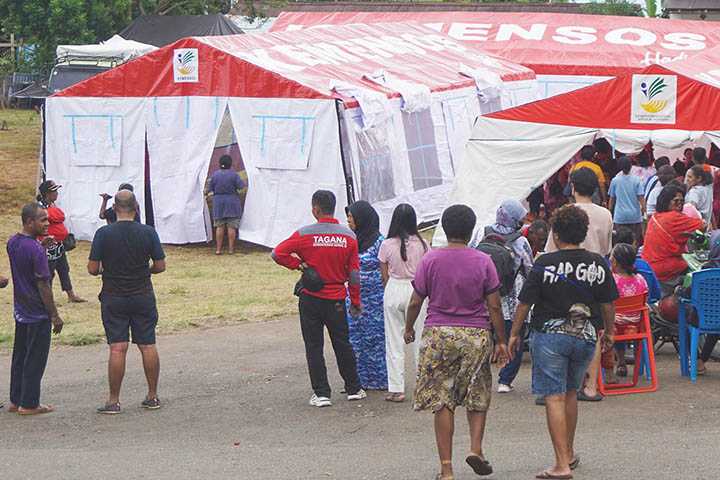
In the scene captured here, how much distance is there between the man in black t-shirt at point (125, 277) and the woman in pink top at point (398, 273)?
163cm

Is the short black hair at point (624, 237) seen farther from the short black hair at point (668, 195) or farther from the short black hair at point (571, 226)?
the short black hair at point (571, 226)

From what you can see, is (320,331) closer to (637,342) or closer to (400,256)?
(400,256)

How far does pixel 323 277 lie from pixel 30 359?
7.22 feet

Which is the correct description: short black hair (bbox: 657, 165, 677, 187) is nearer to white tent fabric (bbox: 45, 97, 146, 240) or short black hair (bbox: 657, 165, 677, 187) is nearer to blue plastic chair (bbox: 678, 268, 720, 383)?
blue plastic chair (bbox: 678, 268, 720, 383)

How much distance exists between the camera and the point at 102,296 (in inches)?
345

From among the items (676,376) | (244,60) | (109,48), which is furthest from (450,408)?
(109,48)

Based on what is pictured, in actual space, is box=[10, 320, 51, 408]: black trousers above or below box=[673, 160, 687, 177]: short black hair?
below

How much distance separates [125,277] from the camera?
8.68 metres

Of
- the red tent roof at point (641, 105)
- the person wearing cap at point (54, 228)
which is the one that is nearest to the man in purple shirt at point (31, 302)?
the person wearing cap at point (54, 228)

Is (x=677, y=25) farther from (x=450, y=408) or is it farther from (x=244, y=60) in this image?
(x=450, y=408)

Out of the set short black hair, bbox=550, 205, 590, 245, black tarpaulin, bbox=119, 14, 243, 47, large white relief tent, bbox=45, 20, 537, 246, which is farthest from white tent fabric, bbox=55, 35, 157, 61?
short black hair, bbox=550, 205, 590, 245

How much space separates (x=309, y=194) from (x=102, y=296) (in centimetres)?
921

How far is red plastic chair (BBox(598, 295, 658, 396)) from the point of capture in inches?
353

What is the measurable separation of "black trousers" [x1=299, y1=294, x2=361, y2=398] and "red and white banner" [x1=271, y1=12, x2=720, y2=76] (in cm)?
1975
